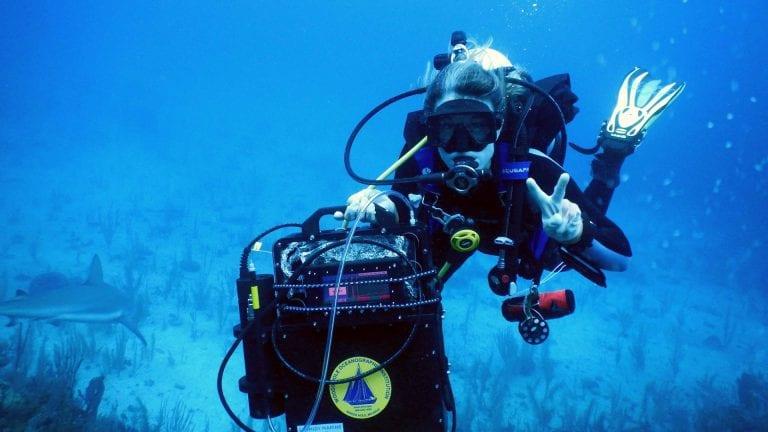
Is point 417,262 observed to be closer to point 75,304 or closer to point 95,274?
point 75,304

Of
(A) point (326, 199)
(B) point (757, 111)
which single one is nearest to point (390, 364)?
(A) point (326, 199)

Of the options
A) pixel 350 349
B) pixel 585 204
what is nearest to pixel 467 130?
pixel 585 204

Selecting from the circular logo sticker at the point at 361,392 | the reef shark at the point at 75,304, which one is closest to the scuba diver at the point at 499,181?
the circular logo sticker at the point at 361,392

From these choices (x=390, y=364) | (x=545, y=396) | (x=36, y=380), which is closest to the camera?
(x=390, y=364)

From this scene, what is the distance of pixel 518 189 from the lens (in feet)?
10.1

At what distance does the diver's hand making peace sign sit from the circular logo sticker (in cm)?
131

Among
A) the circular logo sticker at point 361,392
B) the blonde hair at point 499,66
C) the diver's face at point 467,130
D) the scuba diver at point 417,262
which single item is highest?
the blonde hair at point 499,66

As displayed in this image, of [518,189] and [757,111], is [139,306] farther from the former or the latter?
[757,111]

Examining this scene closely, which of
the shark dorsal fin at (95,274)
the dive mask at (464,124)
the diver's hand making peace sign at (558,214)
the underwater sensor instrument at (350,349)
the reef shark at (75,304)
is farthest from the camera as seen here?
the shark dorsal fin at (95,274)

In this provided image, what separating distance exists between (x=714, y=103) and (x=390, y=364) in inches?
5303

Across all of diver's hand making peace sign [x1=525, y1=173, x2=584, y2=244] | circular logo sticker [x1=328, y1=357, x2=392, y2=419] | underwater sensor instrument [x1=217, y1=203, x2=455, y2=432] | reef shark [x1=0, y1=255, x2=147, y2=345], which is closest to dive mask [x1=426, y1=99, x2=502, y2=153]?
diver's hand making peace sign [x1=525, y1=173, x2=584, y2=244]

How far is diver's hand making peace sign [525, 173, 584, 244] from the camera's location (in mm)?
2527

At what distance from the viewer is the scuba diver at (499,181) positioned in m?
2.75

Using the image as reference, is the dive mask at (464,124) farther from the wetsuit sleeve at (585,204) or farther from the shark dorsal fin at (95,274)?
the shark dorsal fin at (95,274)
